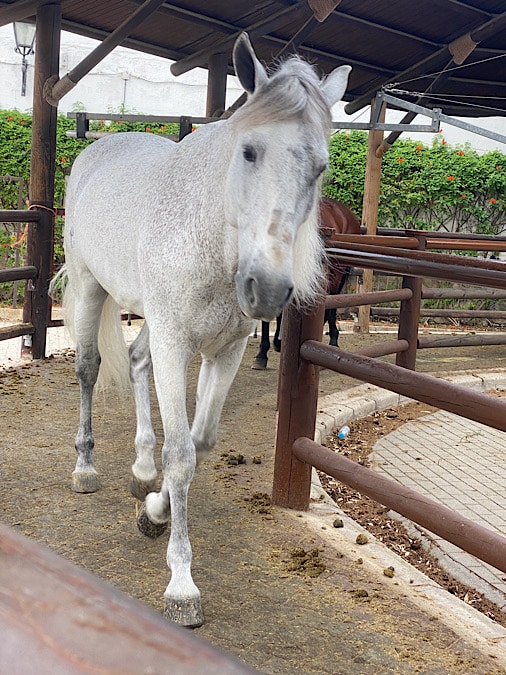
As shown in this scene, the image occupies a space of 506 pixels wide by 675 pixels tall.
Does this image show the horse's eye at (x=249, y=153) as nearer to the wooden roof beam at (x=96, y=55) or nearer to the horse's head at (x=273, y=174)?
A: the horse's head at (x=273, y=174)

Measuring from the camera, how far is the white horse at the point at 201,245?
2.38 m

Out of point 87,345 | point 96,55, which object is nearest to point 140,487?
point 87,345

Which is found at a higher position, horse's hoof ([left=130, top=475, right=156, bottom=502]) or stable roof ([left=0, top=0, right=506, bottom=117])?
stable roof ([left=0, top=0, right=506, bottom=117])

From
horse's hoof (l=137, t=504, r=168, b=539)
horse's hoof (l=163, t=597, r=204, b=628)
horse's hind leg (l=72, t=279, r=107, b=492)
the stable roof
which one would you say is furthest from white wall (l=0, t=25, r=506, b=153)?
horse's hoof (l=163, t=597, r=204, b=628)

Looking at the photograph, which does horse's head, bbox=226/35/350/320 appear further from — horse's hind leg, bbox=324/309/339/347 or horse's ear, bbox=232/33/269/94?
horse's hind leg, bbox=324/309/339/347

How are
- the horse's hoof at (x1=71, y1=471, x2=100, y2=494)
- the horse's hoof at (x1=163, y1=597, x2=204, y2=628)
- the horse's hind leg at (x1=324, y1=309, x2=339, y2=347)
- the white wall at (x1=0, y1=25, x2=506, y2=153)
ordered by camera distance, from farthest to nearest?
the white wall at (x1=0, y1=25, x2=506, y2=153) < the horse's hind leg at (x1=324, y1=309, x2=339, y2=347) < the horse's hoof at (x1=71, y1=471, x2=100, y2=494) < the horse's hoof at (x1=163, y1=597, x2=204, y2=628)

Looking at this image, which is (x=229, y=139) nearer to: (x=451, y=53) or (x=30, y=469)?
(x=30, y=469)

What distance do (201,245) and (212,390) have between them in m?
0.72

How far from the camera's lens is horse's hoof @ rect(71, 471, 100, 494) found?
12.7 ft

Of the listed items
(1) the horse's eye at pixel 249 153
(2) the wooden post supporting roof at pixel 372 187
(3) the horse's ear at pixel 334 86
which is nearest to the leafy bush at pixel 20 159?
(2) the wooden post supporting roof at pixel 372 187

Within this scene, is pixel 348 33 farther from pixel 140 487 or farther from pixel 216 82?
pixel 140 487

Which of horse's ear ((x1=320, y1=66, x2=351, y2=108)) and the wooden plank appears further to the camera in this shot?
horse's ear ((x1=320, y1=66, x2=351, y2=108))

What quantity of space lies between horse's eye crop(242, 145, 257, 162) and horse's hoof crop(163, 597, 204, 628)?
1465 mm

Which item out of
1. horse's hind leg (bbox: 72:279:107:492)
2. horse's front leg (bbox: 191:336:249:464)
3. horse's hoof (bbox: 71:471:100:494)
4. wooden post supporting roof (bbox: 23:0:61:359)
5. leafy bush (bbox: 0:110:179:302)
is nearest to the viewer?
horse's front leg (bbox: 191:336:249:464)
